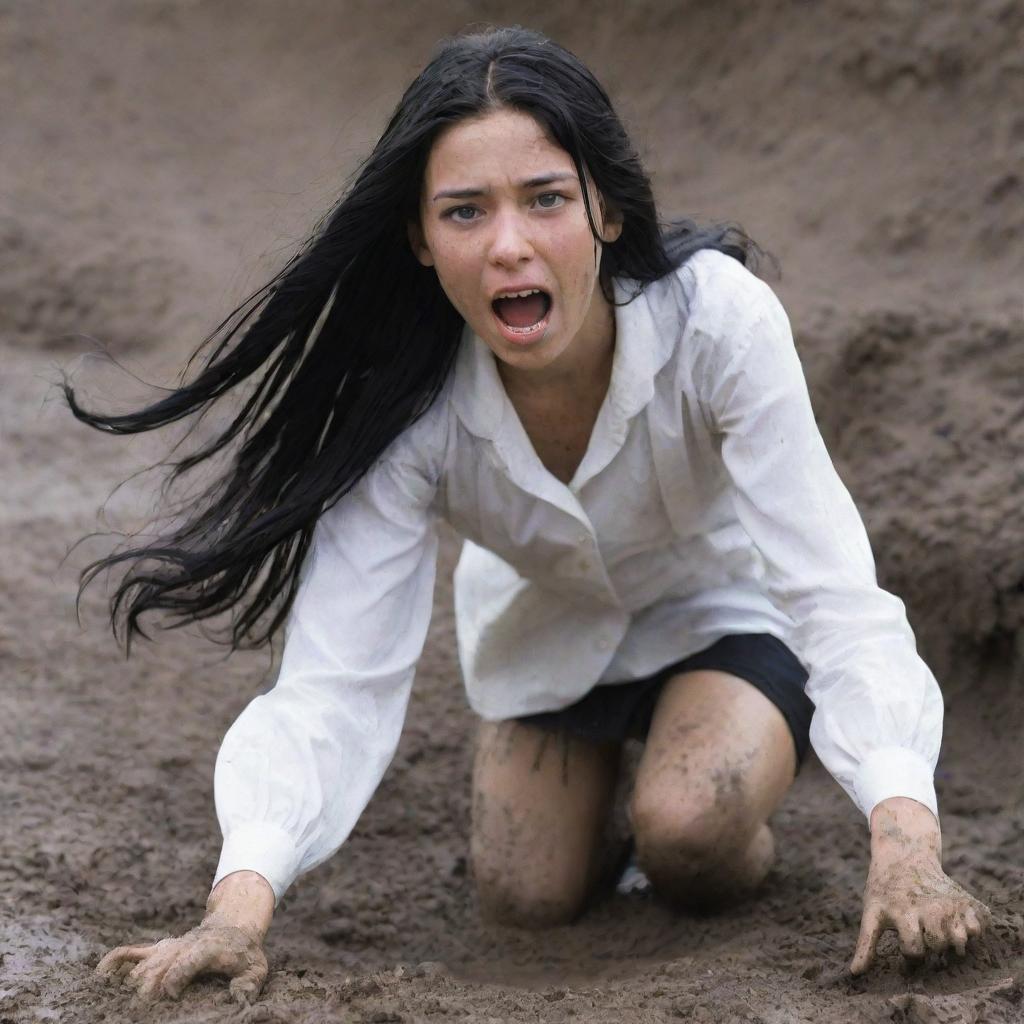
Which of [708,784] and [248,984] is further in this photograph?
[708,784]

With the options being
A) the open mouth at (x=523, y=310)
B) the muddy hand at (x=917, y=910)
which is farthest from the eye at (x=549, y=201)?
the muddy hand at (x=917, y=910)

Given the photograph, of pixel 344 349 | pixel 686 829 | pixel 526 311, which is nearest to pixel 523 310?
pixel 526 311

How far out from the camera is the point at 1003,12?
12.2ft

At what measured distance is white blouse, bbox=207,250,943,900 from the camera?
1768mm

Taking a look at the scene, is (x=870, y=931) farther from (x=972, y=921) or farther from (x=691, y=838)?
(x=691, y=838)

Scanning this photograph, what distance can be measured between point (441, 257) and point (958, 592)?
4.85ft

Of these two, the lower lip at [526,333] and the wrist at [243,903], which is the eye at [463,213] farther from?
the wrist at [243,903]

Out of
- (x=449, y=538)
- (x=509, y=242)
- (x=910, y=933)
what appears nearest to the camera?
(x=910, y=933)

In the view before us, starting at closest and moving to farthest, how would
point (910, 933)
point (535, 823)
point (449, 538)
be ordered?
point (910, 933) < point (535, 823) < point (449, 538)

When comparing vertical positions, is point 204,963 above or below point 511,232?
below

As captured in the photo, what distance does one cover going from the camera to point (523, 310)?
6.35 feet

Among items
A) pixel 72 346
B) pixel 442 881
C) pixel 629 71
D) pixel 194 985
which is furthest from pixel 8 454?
pixel 194 985

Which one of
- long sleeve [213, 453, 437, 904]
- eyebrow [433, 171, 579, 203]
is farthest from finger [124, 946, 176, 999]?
eyebrow [433, 171, 579, 203]

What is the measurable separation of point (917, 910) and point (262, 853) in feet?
2.30
